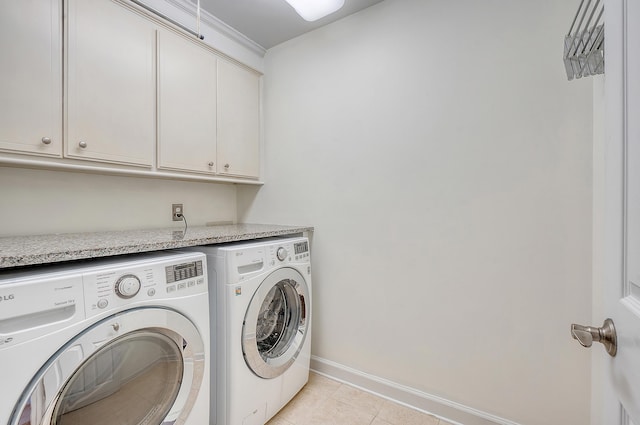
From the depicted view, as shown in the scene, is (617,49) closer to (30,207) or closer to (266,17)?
(266,17)

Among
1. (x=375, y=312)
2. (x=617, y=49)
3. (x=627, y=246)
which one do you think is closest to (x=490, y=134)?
(x=617, y=49)

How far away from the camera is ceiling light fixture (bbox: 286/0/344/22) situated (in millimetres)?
1475

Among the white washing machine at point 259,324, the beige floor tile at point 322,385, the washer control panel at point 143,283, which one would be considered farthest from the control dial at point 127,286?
the beige floor tile at point 322,385

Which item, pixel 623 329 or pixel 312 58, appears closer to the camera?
pixel 623 329

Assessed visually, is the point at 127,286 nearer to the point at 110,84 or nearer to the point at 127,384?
the point at 127,384

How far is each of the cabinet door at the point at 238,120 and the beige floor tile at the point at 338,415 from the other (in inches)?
63.4

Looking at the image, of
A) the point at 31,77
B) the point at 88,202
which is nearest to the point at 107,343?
the point at 88,202

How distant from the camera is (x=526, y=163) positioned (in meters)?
1.30

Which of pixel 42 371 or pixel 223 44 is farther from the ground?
pixel 223 44

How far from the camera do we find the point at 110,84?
139cm

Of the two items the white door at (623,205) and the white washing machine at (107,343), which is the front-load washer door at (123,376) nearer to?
the white washing machine at (107,343)

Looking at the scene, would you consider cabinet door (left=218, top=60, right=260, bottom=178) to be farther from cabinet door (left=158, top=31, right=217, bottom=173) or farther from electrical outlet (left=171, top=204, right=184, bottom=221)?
electrical outlet (left=171, top=204, right=184, bottom=221)

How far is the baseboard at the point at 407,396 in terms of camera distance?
143 centimetres

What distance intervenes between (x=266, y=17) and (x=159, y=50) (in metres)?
0.71
